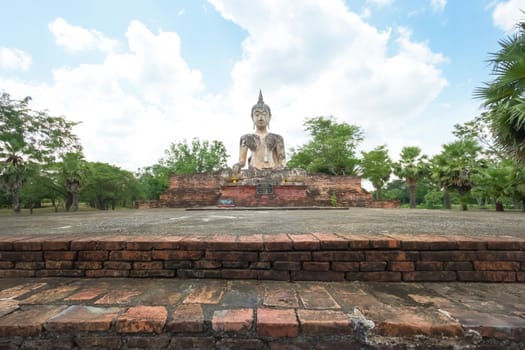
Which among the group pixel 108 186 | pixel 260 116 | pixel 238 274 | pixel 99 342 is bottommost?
pixel 99 342

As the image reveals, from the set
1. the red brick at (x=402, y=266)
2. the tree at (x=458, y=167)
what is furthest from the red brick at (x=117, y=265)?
the tree at (x=458, y=167)

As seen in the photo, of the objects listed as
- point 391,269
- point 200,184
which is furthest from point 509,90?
point 200,184

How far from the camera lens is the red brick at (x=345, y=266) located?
1.44 metres

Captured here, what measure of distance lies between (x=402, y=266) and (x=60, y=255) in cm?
214

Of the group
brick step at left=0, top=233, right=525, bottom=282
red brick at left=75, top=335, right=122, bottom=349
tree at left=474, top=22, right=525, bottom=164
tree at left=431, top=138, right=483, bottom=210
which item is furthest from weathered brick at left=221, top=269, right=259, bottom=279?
tree at left=431, top=138, right=483, bottom=210

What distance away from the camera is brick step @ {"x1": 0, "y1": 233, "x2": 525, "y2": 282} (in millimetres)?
1442

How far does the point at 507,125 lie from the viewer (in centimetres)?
375

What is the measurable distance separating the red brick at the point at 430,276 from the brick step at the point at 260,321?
185 millimetres

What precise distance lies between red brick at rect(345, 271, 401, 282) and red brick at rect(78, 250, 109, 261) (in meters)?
1.51

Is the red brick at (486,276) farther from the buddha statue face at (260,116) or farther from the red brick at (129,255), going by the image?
the buddha statue face at (260,116)

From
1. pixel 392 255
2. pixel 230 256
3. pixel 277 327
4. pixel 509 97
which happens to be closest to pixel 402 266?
pixel 392 255

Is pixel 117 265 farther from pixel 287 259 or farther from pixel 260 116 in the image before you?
pixel 260 116

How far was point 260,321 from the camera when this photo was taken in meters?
0.98

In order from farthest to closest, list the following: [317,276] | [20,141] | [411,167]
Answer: [411,167] → [20,141] → [317,276]
